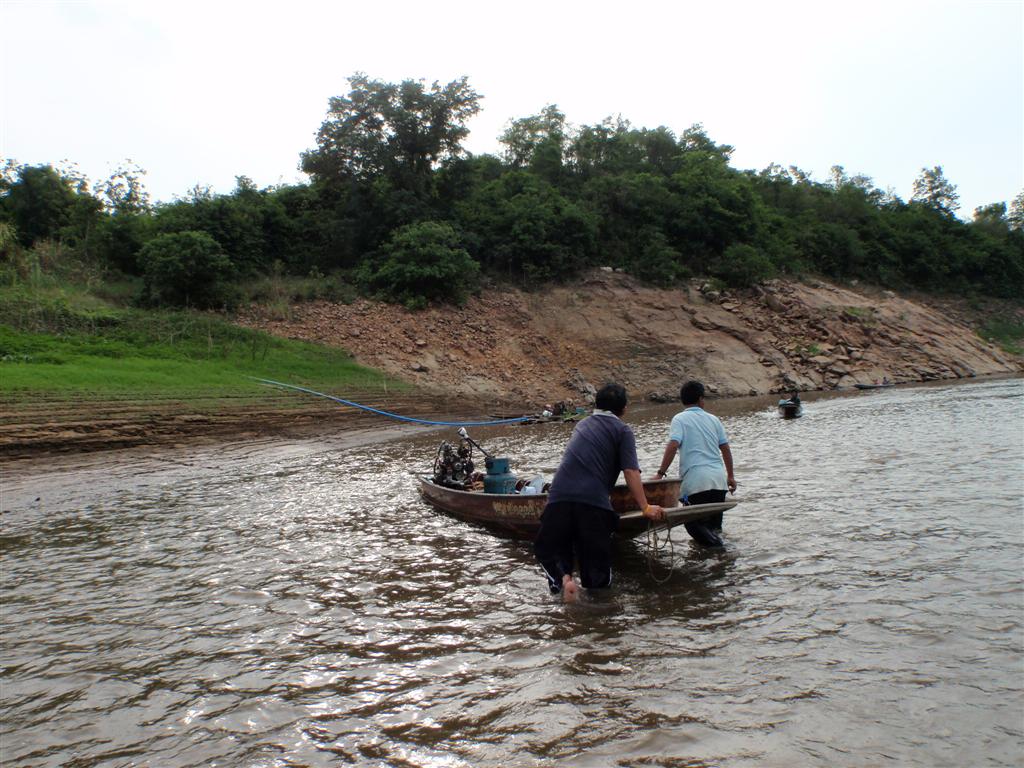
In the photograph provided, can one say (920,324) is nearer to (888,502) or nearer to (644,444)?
(644,444)

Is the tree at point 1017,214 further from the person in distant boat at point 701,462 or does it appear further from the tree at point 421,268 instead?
the person in distant boat at point 701,462

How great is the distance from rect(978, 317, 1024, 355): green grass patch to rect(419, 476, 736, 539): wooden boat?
48198mm

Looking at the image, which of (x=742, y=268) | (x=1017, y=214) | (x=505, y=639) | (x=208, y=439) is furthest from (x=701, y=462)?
(x=1017, y=214)

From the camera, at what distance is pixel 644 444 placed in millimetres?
17922

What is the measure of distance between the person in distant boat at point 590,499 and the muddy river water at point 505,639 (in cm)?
32

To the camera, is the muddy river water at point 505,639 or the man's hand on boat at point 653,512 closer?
the muddy river water at point 505,639

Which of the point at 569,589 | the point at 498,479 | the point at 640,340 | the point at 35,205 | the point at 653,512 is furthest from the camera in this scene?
the point at 640,340

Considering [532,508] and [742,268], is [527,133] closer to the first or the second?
[742,268]

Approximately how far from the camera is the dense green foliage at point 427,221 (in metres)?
30.2

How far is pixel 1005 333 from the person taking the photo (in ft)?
161

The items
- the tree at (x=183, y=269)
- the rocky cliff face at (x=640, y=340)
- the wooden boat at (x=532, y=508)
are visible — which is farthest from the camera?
the rocky cliff face at (x=640, y=340)

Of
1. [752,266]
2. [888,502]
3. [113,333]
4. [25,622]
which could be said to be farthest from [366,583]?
[752,266]

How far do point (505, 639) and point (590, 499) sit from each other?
143 centimetres

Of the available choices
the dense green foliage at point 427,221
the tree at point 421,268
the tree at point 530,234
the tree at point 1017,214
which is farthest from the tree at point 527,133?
the tree at point 1017,214
